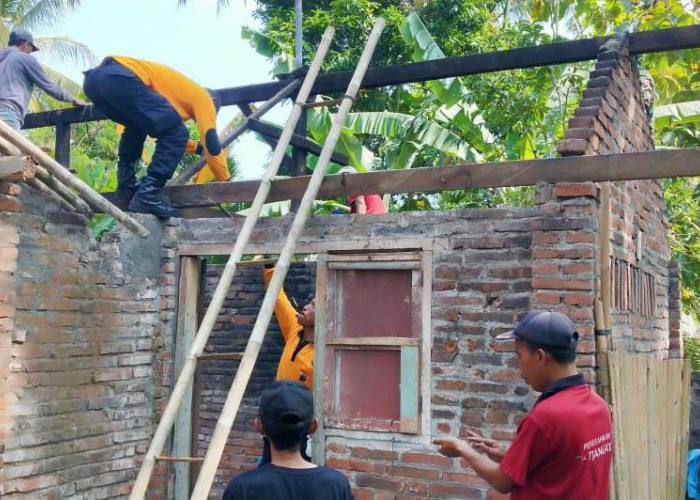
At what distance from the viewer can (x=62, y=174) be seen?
455cm

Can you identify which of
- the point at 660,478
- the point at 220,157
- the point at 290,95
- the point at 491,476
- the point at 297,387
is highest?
the point at 290,95

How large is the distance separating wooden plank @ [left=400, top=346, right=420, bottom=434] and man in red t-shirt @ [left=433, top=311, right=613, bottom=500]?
1.83 meters

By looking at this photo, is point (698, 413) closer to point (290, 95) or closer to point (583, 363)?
point (583, 363)

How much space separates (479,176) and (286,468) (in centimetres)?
266

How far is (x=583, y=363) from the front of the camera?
4.28m

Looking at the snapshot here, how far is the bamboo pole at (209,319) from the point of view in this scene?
399 centimetres

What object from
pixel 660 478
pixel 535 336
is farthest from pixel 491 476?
pixel 660 478

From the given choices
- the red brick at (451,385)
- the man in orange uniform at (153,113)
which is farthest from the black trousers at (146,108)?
the red brick at (451,385)

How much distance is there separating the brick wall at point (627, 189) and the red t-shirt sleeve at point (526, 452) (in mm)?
2064

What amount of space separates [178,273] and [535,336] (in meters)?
3.22

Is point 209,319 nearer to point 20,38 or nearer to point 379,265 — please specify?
point 379,265

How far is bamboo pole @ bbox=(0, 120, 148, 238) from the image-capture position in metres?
4.36

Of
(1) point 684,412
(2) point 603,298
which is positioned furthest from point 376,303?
(1) point 684,412

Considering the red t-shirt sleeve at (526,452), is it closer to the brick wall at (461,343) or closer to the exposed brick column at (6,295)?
the brick wall at (461,343)
